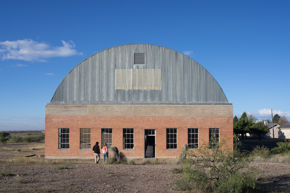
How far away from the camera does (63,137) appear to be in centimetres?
2295

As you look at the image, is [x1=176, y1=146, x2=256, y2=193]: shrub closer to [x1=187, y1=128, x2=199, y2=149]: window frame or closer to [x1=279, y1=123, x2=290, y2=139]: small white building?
[x1=187, y1=128, x2=199, y2=149]: window frame

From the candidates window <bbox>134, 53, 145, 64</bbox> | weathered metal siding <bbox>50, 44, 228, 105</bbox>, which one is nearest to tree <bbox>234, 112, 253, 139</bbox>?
weathered metal siding <bbox>50, 44, 228, 105</bbox>

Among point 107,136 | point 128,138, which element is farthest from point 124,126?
point 107,136

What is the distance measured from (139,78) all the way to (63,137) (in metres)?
7.63

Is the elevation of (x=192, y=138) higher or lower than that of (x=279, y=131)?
higher

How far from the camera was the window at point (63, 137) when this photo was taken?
75.1 ft

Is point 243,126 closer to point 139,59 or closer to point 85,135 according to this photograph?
point 139,59

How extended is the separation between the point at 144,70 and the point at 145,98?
7.66 ft

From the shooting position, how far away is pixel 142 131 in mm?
22812

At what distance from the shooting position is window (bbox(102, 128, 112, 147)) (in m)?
22.9

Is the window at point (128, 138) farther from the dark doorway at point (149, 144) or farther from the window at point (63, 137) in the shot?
the window at point (63, 137)

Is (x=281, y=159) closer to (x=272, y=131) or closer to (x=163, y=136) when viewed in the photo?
(x=163, y=136)

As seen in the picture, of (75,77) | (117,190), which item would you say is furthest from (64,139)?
(117,190)

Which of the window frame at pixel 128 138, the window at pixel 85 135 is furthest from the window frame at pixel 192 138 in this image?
the window at pixel 85 135
